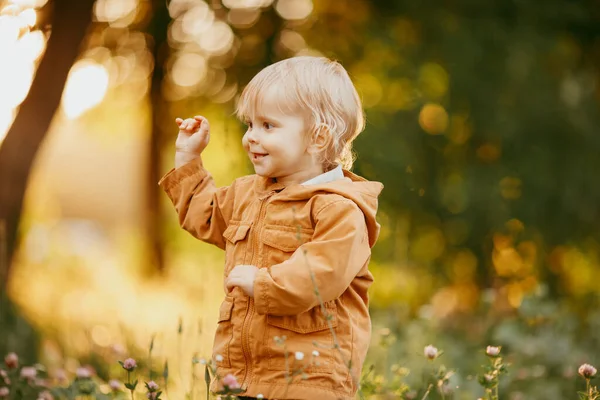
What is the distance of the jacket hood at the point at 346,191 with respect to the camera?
245 centimetres

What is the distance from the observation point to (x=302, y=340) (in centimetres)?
245

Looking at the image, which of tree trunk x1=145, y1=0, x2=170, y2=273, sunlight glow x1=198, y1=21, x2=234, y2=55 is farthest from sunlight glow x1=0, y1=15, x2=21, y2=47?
tree trunk x1=145, y1=0, x2=170, y2=273

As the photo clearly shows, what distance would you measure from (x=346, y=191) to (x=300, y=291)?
344 mm

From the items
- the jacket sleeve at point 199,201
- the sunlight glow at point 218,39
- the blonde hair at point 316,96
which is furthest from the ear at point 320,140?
the sunlight glow at point 218,39

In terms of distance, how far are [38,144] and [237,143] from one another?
161 centimetres

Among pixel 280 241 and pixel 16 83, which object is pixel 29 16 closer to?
pixel 16 83

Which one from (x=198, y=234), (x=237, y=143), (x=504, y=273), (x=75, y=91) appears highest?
(x=198, y=234)

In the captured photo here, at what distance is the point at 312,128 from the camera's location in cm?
250

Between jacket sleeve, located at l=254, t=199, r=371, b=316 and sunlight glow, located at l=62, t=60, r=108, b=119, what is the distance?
602 cm

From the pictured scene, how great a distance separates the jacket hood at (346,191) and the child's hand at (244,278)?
0.84 ft

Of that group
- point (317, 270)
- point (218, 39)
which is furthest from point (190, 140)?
point (218, 39)

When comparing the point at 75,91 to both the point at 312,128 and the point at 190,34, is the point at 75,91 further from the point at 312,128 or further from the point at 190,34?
the point at 312,128

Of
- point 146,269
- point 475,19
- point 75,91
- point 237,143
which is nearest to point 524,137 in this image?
point 475,19

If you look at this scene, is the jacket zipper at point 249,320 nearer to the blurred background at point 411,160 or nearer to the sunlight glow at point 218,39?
the blurred background at point 411,160
